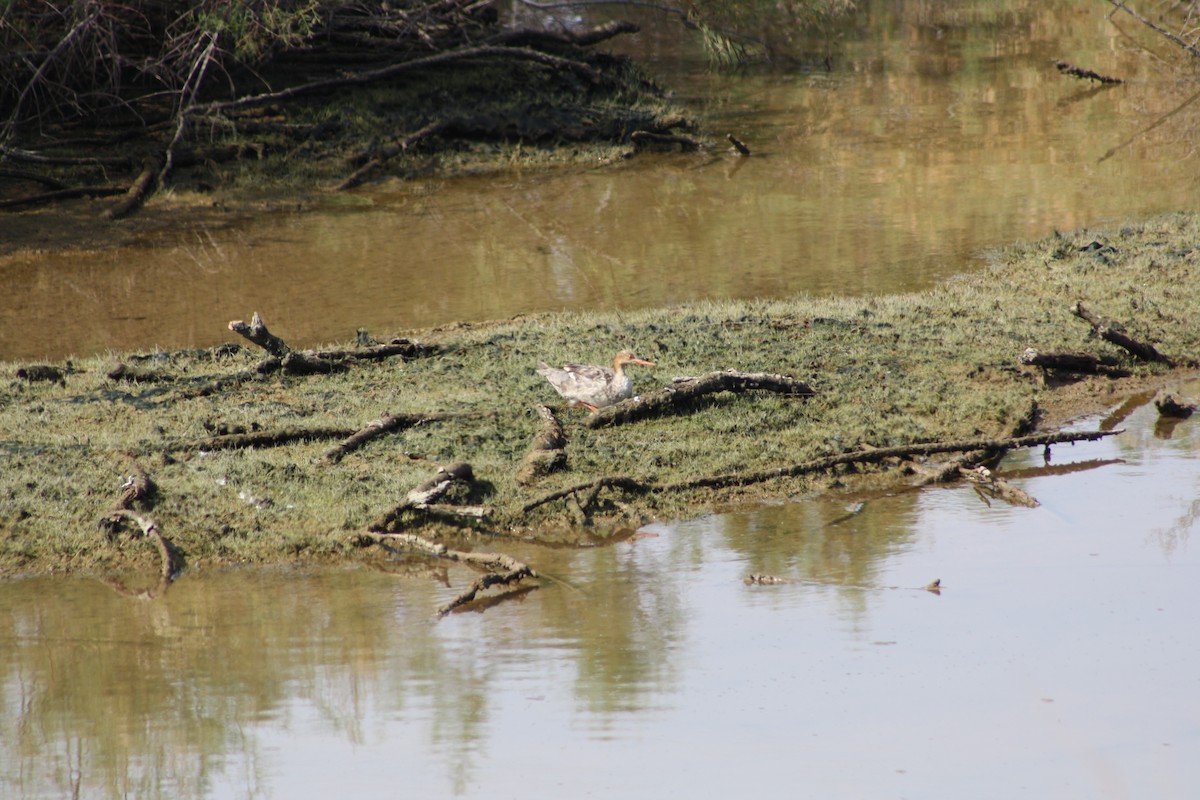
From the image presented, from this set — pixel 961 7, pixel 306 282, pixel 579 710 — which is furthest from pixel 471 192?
pixel 961 7

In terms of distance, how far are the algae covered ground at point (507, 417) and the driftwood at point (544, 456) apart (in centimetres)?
5

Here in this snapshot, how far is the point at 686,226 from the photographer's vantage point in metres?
14.6

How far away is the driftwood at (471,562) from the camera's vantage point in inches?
241

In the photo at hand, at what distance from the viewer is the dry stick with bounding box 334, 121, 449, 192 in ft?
53.6

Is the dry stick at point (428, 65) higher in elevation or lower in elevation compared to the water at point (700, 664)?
higher

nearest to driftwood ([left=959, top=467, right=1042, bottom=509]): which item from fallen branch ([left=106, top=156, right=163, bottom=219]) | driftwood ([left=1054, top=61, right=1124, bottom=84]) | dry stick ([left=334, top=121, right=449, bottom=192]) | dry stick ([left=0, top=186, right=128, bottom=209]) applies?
dry stick ([left=334, top=121, right=449, bottom=192])

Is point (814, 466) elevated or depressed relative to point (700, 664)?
elevated

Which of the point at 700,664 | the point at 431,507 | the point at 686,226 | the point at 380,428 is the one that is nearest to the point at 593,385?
the point at 380,428

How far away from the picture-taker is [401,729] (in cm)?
516

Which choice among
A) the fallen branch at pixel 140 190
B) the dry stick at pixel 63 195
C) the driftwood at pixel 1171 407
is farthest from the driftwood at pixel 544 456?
the dry stick at pixel 63 195

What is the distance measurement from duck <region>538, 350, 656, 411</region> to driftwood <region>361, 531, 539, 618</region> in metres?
1.70

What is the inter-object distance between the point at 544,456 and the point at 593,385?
0.78m

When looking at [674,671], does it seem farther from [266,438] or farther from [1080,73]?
[1080,73]

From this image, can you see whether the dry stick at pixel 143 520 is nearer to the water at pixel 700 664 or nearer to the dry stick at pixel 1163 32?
the water at pixel 700 664
